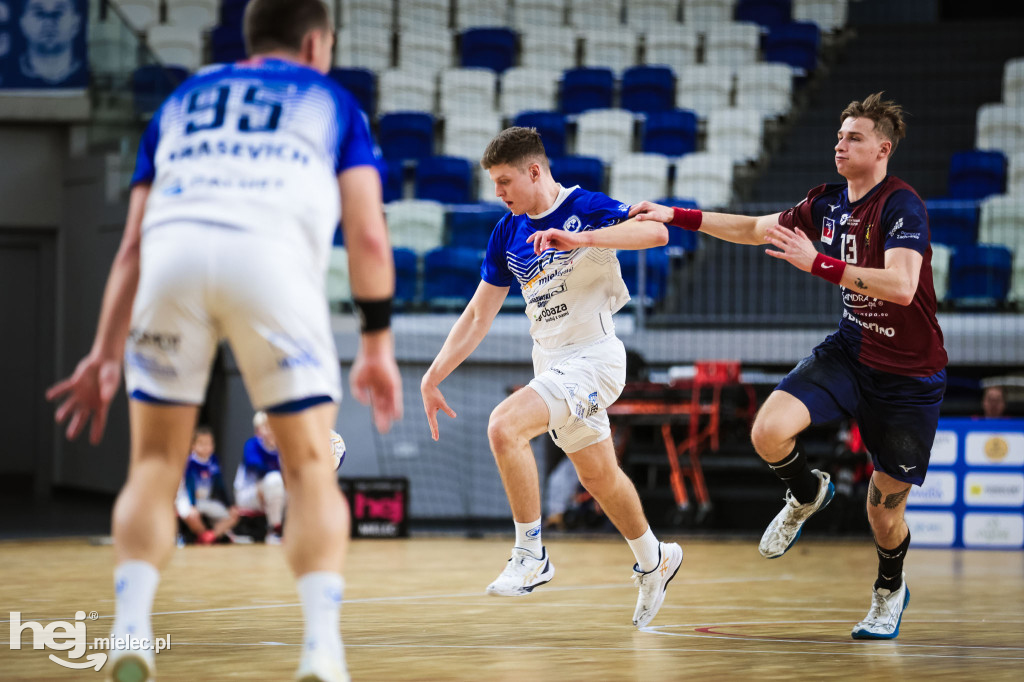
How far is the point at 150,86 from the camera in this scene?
46.0 feet

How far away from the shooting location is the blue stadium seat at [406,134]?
15500 millimetres

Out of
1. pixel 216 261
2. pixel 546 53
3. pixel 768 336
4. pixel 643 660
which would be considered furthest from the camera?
pixel 546 53

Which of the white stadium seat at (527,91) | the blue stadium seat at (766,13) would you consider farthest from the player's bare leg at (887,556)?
the blue stadium seat at (766,13)

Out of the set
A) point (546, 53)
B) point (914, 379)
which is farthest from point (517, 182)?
point (546, 53)

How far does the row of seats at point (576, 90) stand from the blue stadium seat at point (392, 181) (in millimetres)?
1378

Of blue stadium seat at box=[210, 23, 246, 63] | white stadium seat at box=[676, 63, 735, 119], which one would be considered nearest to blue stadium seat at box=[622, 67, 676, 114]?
white stadium seat at box=[676, 63, 735, 119]

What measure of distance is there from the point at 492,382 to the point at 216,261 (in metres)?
10.3

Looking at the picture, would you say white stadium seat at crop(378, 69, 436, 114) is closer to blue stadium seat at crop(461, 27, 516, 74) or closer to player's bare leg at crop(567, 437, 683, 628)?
blue stadium seat at crop(461, 27, 516, 74)

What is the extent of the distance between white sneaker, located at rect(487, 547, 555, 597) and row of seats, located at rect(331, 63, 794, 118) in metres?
11.3

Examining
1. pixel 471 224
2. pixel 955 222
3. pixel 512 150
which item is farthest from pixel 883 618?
pixel 471 224

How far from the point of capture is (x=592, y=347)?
5.29 m

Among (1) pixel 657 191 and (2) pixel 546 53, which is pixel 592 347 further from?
(2) pixel 546 53

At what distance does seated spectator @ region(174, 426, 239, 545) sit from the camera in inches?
460

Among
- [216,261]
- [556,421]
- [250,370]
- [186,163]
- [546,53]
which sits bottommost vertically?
[556,421]
